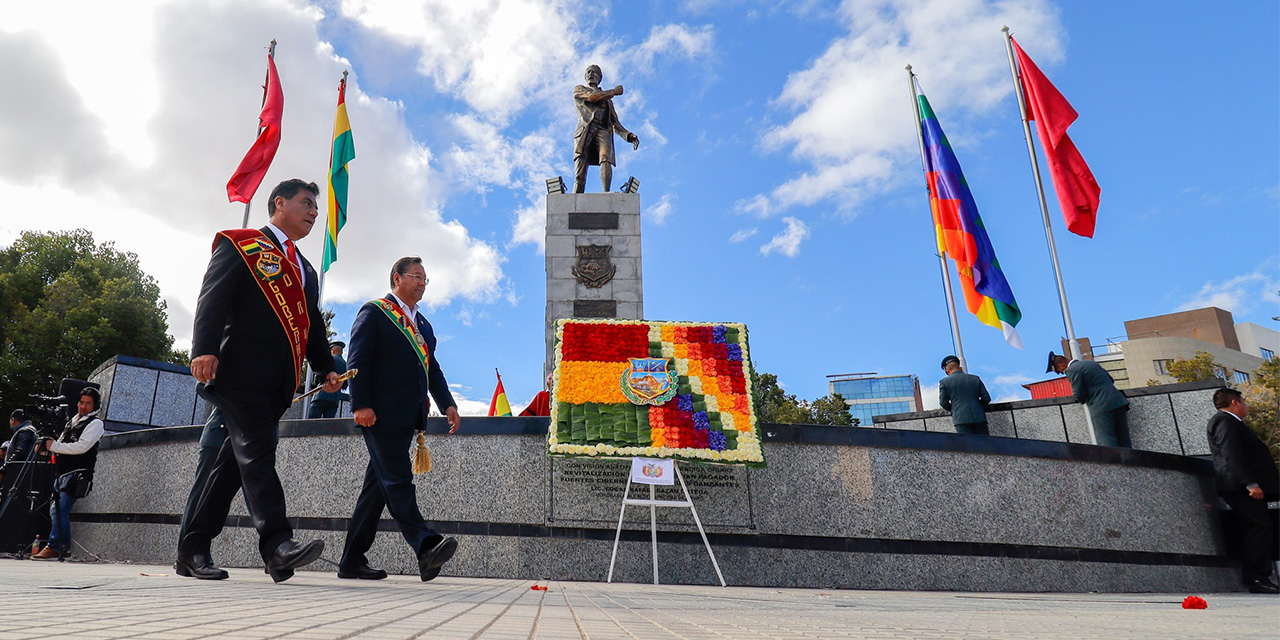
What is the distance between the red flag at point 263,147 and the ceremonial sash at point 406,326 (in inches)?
375

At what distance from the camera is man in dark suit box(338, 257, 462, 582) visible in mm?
4457

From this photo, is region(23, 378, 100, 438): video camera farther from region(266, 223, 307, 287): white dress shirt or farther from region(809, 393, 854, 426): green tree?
region(809, 393, 854, 426): green tree

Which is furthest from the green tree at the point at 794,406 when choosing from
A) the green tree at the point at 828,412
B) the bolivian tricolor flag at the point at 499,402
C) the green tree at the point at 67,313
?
the green tree at the point at 67,313

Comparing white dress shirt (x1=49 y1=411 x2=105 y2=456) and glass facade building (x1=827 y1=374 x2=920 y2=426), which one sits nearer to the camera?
white dress shirt (x1=49 y1=411 x2=105 y2=456)

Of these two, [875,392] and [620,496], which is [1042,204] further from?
[875,392]

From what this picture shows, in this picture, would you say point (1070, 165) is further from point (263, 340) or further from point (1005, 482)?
point (263, 340)

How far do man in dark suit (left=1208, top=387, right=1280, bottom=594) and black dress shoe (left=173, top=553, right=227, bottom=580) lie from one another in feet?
28.0

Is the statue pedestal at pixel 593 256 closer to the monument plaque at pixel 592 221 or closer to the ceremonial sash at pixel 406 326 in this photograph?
the monument plaque at pixel 592 221

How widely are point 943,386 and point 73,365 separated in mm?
30501

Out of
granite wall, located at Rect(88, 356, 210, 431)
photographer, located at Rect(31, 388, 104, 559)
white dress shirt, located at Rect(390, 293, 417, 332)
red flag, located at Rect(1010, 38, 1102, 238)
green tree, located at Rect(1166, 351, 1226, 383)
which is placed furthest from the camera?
green tree, located at Rect(1166, 351, 1226, 383)

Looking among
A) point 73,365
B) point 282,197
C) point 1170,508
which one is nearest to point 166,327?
point 73,365

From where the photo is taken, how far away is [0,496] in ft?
27.4

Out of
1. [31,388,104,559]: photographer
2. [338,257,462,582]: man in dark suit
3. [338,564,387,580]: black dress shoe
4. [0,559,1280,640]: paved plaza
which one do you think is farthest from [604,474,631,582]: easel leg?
[31,388,104,559]: photographer

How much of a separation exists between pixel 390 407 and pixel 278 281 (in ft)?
3.52
